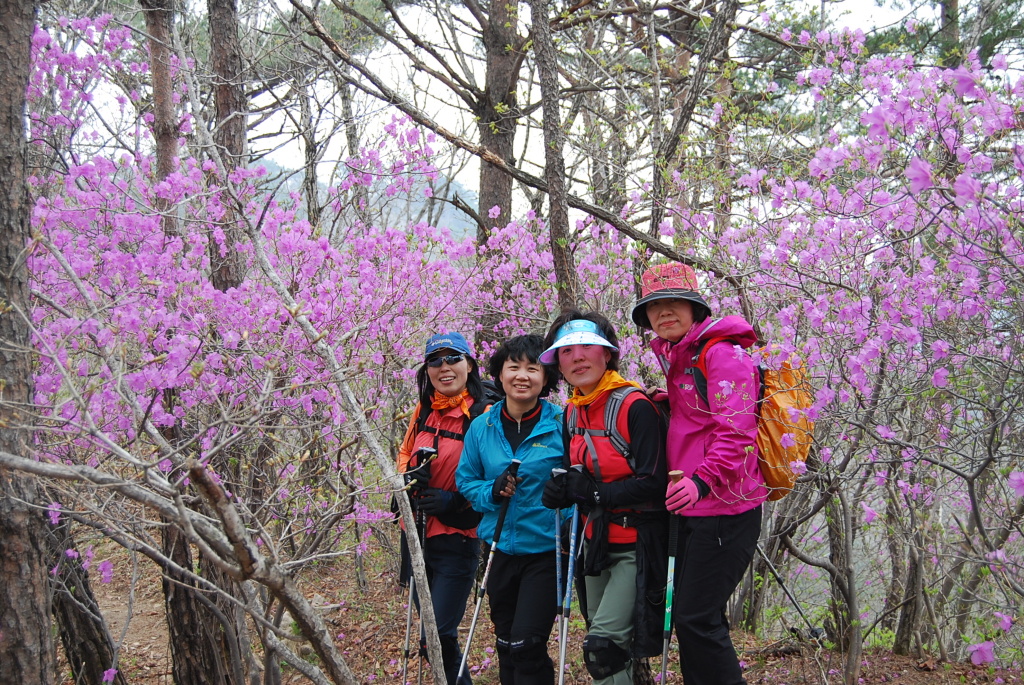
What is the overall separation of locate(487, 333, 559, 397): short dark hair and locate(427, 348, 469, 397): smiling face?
0.24m

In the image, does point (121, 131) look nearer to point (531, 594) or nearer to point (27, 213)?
point (27, 213)

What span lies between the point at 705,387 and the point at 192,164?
3.69 metres

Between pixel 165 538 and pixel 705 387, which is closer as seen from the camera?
pixel 705 387

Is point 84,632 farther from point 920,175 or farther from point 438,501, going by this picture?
point 920,175

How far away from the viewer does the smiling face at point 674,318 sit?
9.48ft

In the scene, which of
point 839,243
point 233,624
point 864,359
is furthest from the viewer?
point 233,624

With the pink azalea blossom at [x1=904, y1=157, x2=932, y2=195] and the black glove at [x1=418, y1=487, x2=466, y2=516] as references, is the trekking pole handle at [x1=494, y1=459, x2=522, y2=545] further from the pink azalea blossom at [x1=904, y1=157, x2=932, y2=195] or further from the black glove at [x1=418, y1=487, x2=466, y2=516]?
the pink azalea blossom at [x1=904, y1=157, x2=932, y2=195]

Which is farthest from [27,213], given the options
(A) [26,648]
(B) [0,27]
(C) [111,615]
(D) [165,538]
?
(C) [111,615]

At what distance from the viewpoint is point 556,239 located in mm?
4172

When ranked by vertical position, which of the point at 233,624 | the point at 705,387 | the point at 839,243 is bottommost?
the point at 233,624

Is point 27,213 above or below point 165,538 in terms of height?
above

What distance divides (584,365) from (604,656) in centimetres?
105

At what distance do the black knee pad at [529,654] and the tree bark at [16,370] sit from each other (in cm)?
168

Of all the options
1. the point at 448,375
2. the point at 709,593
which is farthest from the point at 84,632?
the point at 709,593
